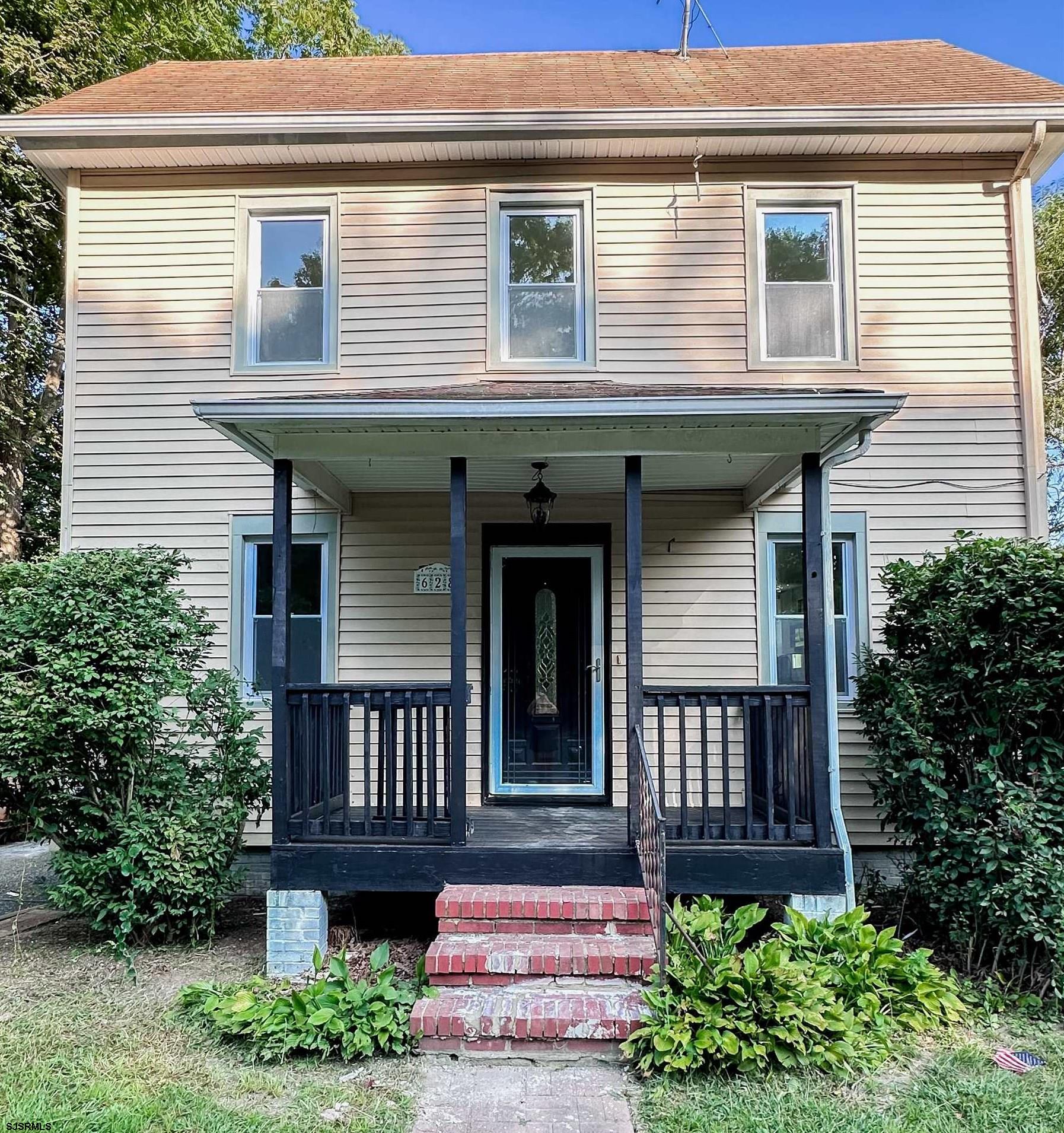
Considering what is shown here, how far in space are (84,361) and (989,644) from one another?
6.85 m

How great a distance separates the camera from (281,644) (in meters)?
4.64

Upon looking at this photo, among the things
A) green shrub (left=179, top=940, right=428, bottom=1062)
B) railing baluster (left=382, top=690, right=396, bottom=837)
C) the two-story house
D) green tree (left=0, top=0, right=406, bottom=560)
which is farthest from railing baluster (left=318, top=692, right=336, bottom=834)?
green tree (left=0, top=0, right=406, bottom=560)

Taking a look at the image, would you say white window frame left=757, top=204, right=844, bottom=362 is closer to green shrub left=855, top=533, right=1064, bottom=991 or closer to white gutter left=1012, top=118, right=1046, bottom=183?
white gutter left=1012, top=118, right=1046, bottom=183

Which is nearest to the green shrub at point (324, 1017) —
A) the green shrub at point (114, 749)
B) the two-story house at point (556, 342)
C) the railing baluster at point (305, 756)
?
the railing baluster at point (305, 756)

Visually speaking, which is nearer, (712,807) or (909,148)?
(712,807)

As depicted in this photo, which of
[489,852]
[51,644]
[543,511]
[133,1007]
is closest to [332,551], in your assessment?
[543,511]

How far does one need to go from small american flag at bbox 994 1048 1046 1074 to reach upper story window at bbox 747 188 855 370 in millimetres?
4714

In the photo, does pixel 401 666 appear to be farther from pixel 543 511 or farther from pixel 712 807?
pixel 712 807

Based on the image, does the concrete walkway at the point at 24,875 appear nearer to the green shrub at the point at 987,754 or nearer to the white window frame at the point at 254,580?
the white window frame at the point at 254,580

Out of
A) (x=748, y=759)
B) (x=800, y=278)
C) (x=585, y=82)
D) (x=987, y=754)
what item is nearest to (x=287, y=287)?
(x=585, y=82)

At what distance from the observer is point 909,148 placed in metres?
6.54

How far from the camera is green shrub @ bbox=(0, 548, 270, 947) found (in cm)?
452

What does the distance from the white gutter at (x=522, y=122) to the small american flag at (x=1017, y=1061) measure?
6.14m

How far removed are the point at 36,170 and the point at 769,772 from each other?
428 inches
